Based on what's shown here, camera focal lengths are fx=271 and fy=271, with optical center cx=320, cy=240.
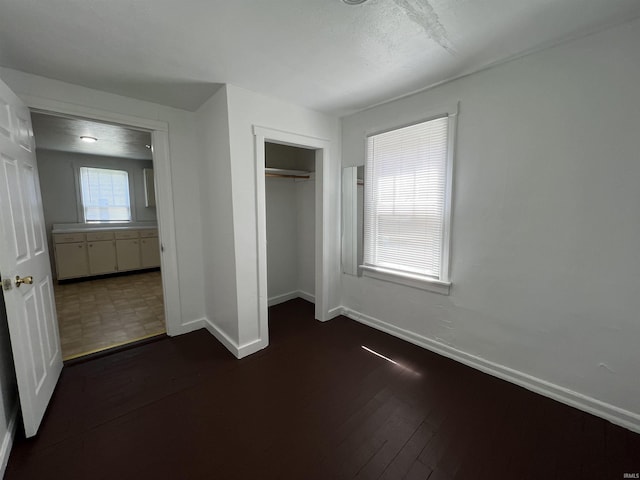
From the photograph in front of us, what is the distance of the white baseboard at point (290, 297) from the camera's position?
12.6 feet

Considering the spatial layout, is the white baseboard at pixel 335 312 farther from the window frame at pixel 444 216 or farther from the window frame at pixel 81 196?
the window frame at pixel 81 196

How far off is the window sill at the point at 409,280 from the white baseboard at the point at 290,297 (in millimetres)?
1178

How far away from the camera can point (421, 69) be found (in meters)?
2.08

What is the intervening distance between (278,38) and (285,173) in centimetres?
192

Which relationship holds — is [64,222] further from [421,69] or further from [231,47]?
[421,69]

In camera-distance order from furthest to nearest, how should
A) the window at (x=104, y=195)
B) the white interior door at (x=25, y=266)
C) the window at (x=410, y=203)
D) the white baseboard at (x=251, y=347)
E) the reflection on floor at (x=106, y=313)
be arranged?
the window at (x=104, y=195) < the reflection on floor at (x=106, y=313) < the white baseboard at (x=251, y=347) < the window at (x=410, y=203) < the white interior door at (x=25, y=266)

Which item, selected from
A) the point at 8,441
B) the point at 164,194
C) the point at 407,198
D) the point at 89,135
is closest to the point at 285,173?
the point at 164,194

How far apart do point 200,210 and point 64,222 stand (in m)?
4.20

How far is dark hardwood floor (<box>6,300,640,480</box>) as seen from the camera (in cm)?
145

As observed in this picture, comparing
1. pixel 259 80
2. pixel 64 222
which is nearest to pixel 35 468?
pixel 259 80

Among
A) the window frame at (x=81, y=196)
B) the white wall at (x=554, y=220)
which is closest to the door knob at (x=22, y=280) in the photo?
the white wall at (x=554, y=220)

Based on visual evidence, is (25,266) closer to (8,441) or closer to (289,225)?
(8,441)

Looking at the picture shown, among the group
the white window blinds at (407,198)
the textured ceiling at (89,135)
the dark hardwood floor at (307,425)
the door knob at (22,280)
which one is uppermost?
the textured ceiling at (89,135)

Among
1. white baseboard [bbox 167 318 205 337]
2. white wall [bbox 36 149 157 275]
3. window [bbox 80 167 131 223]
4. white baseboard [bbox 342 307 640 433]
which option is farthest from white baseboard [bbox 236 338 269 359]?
window [bbox 80 167 131 223]
